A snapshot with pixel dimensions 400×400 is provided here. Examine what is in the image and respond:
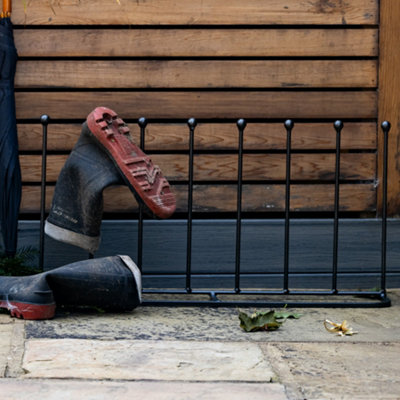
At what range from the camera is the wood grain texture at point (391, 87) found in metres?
4.61

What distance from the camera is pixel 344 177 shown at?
15.3 ft

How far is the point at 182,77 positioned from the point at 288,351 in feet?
7.06

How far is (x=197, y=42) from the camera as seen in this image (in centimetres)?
456

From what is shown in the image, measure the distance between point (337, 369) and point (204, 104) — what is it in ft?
7.49

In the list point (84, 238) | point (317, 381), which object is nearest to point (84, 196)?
point (84, 238)

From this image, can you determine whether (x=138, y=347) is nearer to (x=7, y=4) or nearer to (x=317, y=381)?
(x=317, y=381)

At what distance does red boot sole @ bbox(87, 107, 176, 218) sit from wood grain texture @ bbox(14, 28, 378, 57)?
3.17ft

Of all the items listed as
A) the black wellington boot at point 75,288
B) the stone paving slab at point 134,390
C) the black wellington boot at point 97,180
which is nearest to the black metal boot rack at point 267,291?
the black wellington boot at point 97,180

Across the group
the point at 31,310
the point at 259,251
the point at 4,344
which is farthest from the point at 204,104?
the point at 4,344

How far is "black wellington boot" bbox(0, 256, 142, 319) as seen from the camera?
3.33 meters

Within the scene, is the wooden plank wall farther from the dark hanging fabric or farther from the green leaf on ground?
the green leaf on ground

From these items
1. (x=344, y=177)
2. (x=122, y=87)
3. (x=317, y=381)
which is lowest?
(x=317, y=381)

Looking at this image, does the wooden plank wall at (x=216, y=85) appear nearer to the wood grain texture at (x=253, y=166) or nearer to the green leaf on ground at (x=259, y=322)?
the wood grain texture at (x=253, y=166)

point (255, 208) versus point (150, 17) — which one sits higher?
point (150, 17)
